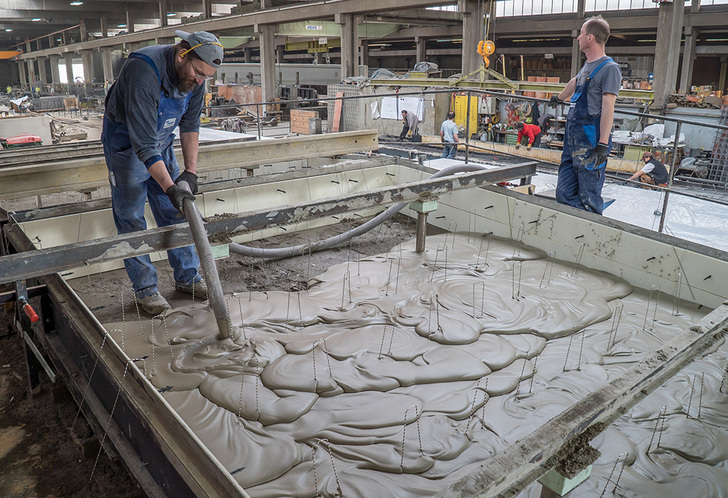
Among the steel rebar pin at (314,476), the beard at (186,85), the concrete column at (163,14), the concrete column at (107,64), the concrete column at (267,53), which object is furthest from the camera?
the concrete column at (107,64)

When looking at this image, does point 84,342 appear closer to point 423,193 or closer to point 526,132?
point 423,193

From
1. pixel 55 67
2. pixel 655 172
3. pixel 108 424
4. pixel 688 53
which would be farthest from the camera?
pixel 55 67

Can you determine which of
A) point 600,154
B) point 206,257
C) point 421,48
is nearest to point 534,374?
A: point 206,257

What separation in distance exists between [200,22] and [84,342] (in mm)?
16555

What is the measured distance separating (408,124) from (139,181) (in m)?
8.30

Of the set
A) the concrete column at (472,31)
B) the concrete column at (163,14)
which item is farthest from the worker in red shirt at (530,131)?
the concrete column at (163,14)

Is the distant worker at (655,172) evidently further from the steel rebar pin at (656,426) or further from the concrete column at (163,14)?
the concrete column at (163,14)

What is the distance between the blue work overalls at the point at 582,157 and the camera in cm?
376

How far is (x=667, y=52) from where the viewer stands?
994cm

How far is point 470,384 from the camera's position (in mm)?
2410

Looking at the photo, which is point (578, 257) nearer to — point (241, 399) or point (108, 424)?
point (241, 399)

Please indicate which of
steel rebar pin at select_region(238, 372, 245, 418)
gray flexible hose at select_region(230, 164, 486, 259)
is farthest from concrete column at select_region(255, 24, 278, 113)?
steel rebar pin at select_region(238, 372, 245, 418)

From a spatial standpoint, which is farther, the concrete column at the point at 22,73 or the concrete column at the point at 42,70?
the concrete column at the point at 22,73

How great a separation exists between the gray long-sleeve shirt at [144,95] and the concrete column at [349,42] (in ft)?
35.9
